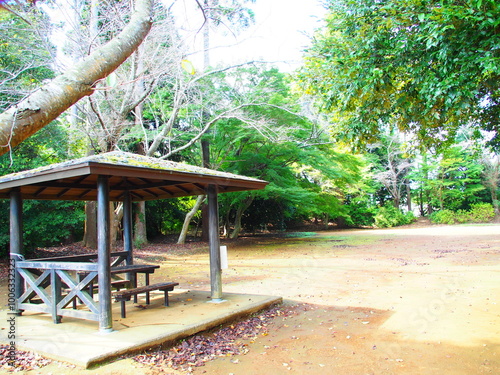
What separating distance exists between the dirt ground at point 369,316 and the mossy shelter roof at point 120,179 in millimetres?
2385

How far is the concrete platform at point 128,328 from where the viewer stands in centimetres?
443

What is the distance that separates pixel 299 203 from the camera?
1927 cm

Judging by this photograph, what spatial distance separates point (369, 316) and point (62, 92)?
5762mm

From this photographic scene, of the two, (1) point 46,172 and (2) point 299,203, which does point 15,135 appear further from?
(2) point 299,203

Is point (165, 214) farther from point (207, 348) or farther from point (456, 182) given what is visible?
point (456, 182)

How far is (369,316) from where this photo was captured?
20.5 ft

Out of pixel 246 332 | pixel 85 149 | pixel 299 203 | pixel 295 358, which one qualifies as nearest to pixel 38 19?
pixel 85 149

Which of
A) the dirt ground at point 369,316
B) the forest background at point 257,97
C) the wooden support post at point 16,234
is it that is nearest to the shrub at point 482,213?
the forest background at point 257,97

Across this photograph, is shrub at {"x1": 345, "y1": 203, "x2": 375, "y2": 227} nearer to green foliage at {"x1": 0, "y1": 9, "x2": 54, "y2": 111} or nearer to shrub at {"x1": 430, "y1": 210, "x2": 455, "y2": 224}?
shrub at {"x1": 430, "y1": 210, "x2": 455, "y2": 224}

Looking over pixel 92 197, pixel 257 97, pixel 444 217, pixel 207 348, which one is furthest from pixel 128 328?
pixel 444 217

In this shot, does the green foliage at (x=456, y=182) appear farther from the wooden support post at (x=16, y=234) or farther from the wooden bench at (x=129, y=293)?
the wooden support post at (x=16, y=234)

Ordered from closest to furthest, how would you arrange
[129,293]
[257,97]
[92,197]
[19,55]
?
[129,293] < [92,197] < [19,55] < [257,97]

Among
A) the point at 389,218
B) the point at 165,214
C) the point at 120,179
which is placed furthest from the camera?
the point at 389,218

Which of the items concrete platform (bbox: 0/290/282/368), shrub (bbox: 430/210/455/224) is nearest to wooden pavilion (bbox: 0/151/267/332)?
concrete platform (bbox: 0/290/282/368)
